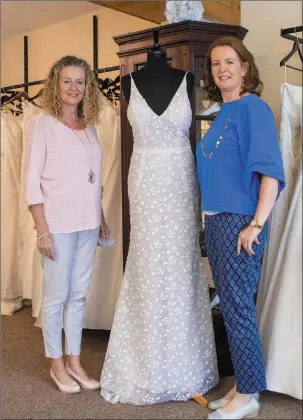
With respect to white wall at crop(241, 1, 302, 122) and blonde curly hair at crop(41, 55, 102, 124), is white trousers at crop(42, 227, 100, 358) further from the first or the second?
white wall at crop(241, 1, 302, 122)

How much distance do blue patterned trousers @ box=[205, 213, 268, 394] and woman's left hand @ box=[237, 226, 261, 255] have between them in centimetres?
3

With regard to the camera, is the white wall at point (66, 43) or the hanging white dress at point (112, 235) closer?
the hanging white dress at point (112, 235)

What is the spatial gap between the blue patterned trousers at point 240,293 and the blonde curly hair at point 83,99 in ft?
2.03

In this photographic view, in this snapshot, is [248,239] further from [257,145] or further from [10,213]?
[10,213]

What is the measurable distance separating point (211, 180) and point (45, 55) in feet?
8.84

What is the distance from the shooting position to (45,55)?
3.90m

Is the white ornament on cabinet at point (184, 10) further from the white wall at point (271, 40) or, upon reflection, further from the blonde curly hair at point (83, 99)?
the blonde curly hair at point (83, 99)

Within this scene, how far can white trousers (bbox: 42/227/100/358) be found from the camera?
184 centimetres

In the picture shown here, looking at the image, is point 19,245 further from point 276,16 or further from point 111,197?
point 276,16

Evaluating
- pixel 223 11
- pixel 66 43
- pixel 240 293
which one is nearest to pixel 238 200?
pixel 240 293

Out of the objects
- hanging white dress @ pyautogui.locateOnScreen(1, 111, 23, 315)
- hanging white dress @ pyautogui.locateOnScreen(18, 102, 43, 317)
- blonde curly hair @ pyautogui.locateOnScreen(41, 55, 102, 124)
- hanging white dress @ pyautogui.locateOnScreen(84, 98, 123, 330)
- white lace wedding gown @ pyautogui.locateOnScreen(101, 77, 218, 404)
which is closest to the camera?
white lace wedding gown @ pyautogui.locateOnScreen(101, 77, 218, 404)

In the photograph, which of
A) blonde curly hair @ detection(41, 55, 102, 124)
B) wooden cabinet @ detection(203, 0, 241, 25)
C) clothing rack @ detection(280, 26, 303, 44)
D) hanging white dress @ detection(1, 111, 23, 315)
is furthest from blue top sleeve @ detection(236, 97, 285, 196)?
hanging white dress @ detection(1, 111, 23, 315)

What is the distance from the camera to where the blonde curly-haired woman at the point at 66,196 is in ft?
5.96

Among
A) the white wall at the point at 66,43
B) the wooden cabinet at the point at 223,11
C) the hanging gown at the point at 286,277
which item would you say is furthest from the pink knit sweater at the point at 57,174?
the white wall at the point at 66,43
